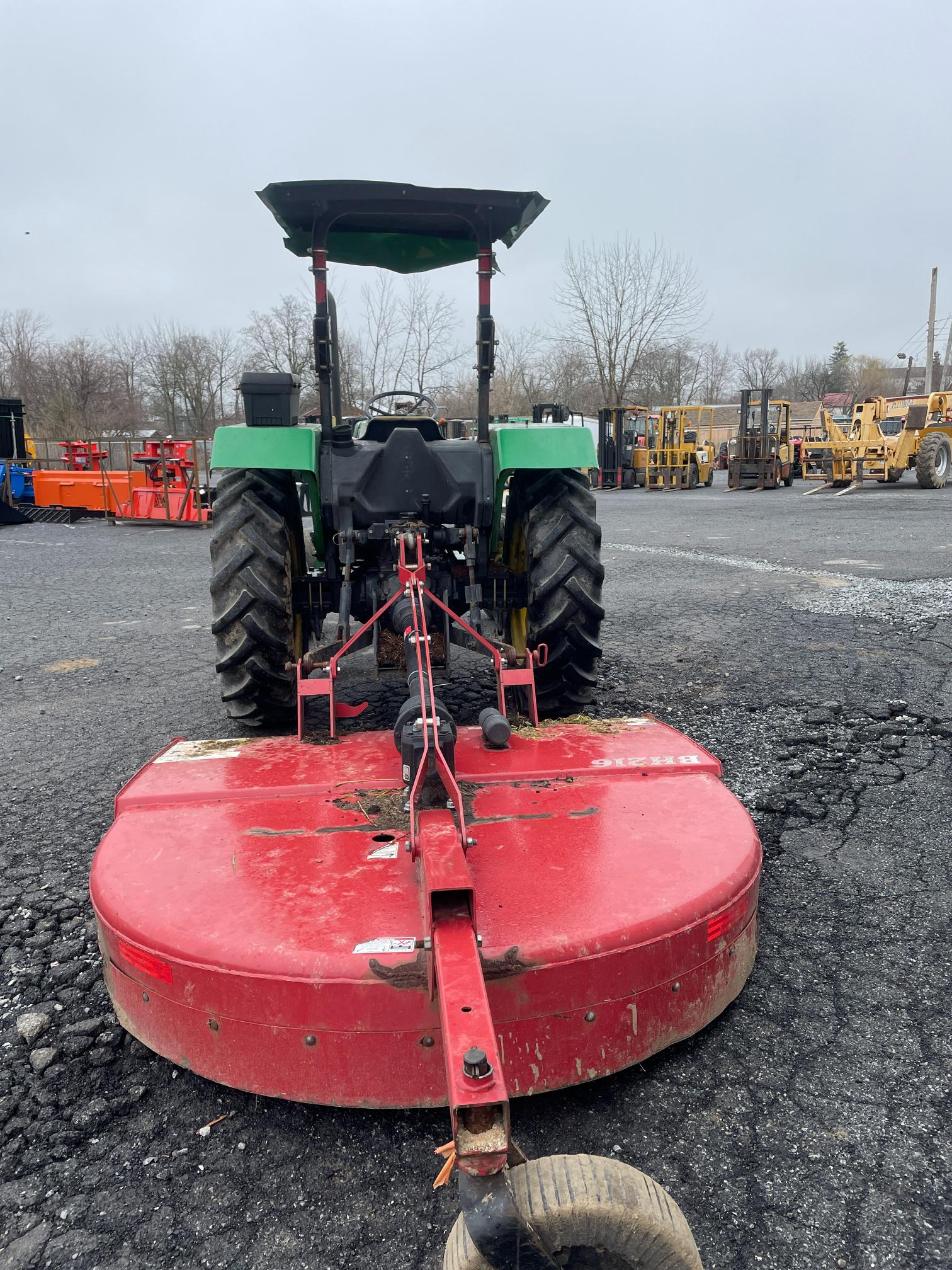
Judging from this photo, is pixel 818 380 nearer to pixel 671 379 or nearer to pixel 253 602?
pixel 671 379

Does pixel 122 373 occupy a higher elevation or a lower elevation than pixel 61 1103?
higher

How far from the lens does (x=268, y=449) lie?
3467mm

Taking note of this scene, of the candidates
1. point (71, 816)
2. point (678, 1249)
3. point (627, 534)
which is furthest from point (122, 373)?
point (678, 1249)

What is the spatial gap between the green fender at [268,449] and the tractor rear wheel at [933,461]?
19538 millimetres

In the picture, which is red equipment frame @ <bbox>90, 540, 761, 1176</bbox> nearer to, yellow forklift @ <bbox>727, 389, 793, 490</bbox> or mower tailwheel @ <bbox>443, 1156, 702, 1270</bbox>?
mower tailwheel @ <bbox>443, 1156, 702, 1270</bbox>

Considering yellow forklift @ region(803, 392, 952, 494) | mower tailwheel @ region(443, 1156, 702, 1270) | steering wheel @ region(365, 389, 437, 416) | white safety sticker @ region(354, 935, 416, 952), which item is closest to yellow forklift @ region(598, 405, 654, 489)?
yellow forklift @ region(803, 392, 952, 494)

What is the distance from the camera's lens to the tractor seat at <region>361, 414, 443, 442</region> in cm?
452

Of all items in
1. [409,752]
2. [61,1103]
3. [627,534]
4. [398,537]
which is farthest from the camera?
[627,534]

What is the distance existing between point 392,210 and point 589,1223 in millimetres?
3209

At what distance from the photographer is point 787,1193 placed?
157cm

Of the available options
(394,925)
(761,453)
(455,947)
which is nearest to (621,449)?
(761,453)

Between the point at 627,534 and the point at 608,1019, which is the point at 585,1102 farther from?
the point at 627,534

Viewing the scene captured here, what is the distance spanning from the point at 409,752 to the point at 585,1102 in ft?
2.91

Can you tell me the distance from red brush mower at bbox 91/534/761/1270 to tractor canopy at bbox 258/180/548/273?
1905 mm
